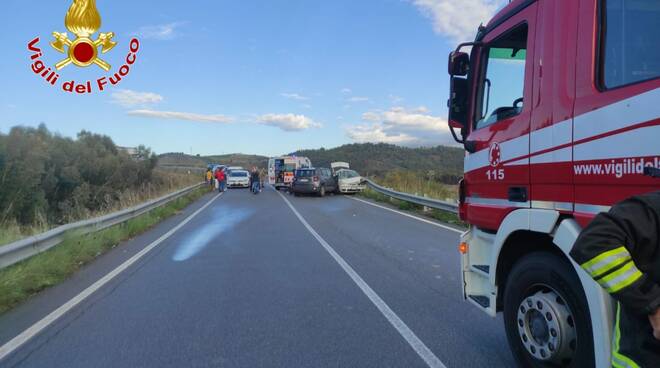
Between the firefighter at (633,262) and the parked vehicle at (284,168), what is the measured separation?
32.1 m

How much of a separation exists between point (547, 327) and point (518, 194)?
92cm

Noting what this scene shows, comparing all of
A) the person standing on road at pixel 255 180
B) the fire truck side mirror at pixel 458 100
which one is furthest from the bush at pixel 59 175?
the fire truck side mirror at pixel 458 100

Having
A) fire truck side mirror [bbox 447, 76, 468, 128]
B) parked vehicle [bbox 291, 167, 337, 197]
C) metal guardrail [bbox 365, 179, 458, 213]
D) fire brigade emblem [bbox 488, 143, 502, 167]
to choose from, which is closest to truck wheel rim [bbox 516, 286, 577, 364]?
fire brigade emblem [bbox 488, 143, 502, 167]

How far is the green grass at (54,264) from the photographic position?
20.4ft

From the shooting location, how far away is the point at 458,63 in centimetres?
426

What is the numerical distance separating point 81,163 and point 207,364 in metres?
31.0

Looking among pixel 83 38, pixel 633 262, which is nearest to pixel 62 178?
pixel 83 38

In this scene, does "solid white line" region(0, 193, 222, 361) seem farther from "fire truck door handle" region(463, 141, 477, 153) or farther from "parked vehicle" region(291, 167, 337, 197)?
"parked vehicle" region(291, 167, 337, 197)

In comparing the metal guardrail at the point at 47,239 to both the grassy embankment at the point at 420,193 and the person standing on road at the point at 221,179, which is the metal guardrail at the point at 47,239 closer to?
the grassy embankment at the point at 420,193

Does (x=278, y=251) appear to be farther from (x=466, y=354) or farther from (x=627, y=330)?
(x=627, y=330)

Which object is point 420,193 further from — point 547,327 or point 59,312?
point 547,327

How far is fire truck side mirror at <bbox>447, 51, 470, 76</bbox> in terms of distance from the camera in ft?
13.9

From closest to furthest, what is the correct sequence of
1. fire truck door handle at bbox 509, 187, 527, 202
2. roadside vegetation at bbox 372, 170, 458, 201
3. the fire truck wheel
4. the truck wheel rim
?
the fire truck wheel, the truck wheel rim, fire truck door handle at bbox 509, 187, 527, 202, roadside vegetation at bbox 372, 170, 458, 201

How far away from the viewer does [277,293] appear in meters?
6.36
